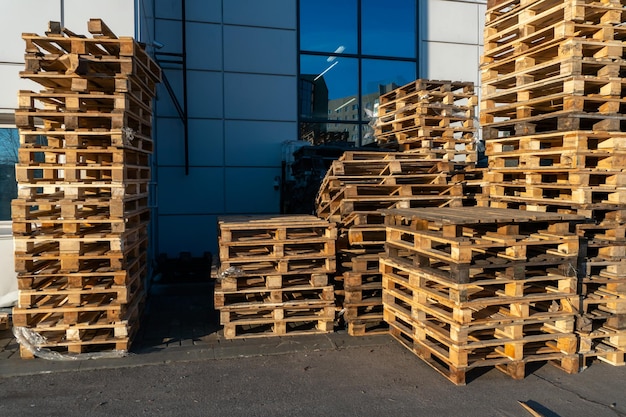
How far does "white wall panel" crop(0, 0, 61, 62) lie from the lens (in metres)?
7.67

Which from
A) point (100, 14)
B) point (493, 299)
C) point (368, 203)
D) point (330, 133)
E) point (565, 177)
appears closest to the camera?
point (493, 299)

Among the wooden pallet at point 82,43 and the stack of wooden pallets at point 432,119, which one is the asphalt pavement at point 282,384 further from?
the stack of wooden pallets at point 432,119

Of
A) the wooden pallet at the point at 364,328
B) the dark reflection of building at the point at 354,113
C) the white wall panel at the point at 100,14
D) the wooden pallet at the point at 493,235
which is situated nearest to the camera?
the wooden pallet at the point at 493,235

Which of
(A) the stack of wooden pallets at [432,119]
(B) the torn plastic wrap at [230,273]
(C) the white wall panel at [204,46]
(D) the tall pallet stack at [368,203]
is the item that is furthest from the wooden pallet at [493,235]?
(C) the white wall panel at [204,46]

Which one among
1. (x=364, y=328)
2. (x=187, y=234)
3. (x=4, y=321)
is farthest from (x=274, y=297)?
(x=187, y=234)

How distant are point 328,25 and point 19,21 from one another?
711 cm

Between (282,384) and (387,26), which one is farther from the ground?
(387,26)

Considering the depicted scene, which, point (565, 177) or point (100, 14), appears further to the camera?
point (100, 14)

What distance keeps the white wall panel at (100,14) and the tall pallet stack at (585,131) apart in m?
6.14

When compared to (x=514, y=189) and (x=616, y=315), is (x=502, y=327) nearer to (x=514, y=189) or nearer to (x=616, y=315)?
(x=616, y=315)

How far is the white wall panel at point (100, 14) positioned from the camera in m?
Result: 7.89

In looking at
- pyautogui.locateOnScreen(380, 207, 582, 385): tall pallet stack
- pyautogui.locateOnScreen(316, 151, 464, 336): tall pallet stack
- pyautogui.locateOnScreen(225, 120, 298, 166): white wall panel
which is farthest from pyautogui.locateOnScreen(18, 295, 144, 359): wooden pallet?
pyautogui.locateOnScreen(225, 120, 298, 166): white wall panel

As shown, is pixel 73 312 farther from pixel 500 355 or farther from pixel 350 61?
pixel 350 61

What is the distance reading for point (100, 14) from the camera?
7961 millimetres
